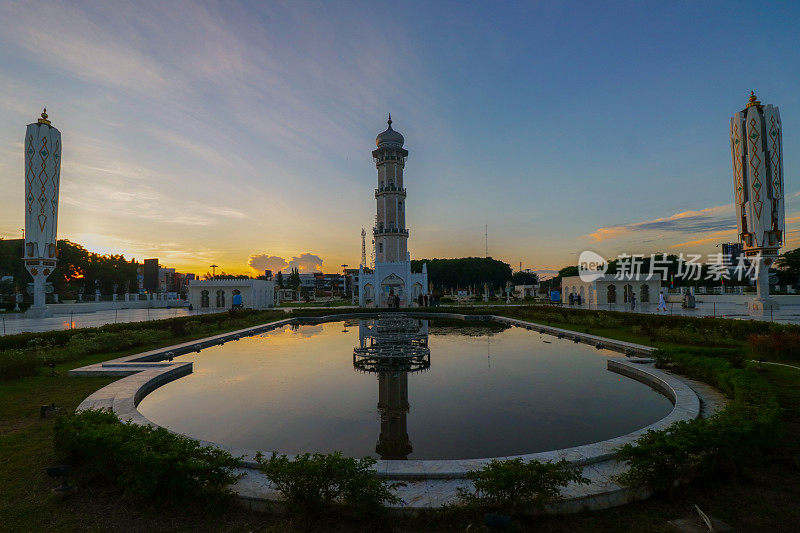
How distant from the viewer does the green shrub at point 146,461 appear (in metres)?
4.37

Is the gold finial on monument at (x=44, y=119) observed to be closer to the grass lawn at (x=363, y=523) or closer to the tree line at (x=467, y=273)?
the grass lawn at (x=363, y=523)

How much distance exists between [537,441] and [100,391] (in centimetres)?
872

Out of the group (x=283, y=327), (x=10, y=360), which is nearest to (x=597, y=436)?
(x=10, y=360)

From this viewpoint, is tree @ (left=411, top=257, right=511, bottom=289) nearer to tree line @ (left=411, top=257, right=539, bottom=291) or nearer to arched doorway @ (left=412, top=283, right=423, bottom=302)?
tree line @ (left=411, top=257, right=539, bottom=291)

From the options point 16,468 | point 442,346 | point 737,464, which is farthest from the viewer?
point 442,346

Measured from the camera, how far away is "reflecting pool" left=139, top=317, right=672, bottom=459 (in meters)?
6.47

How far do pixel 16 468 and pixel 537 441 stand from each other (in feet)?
23.0

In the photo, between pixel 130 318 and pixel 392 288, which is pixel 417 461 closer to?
pixel 130 318

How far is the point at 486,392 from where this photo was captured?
9.17 metres

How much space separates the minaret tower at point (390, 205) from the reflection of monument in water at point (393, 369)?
26379 millimetres

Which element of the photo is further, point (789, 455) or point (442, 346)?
point (442, 346)

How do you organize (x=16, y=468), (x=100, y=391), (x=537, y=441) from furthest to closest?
(x=100, y=391) → (x=537, y=441) → (x=16, y=468)

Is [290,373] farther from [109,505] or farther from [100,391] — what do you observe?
[109,505]

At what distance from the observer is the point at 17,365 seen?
10375mm
